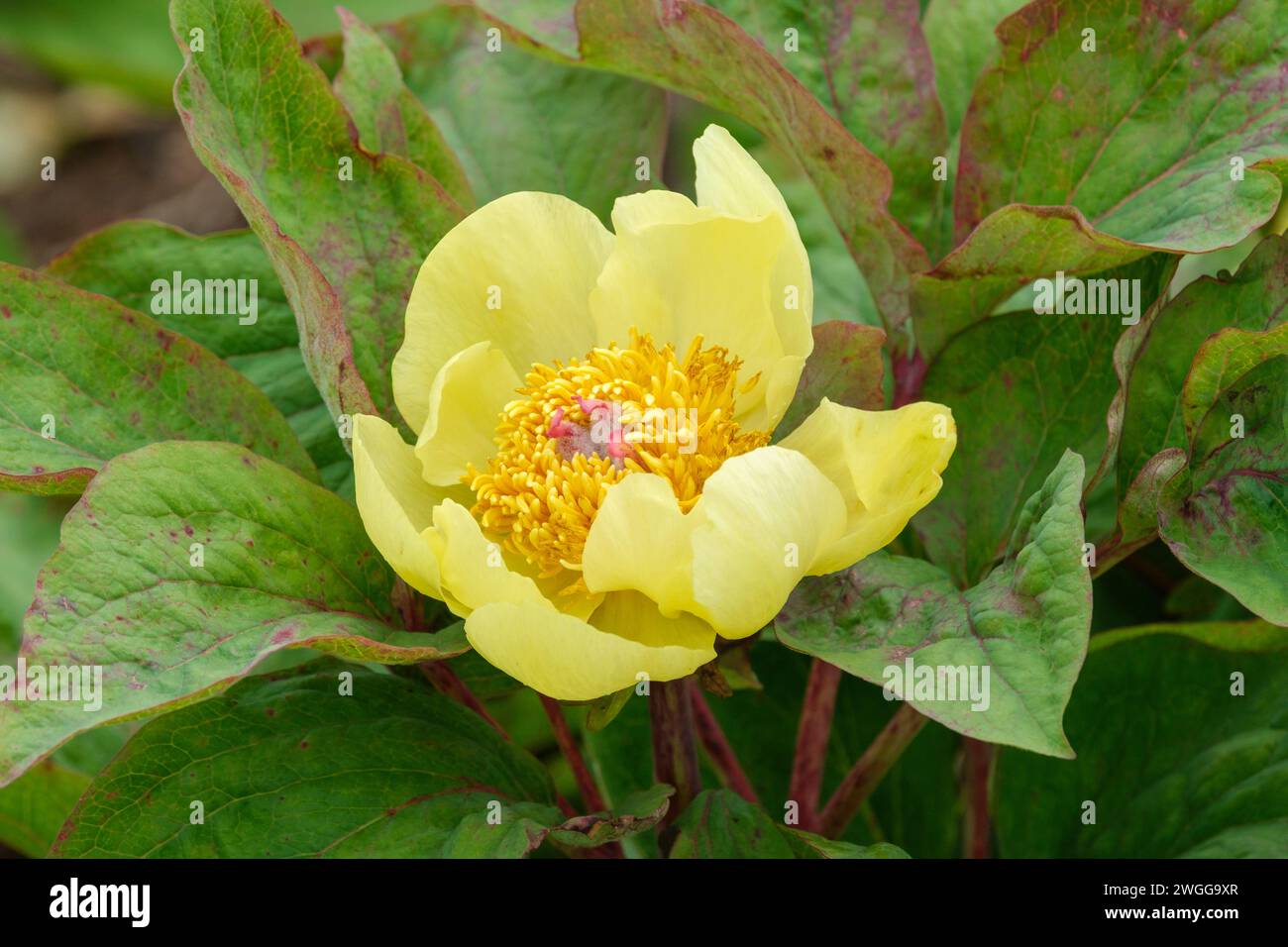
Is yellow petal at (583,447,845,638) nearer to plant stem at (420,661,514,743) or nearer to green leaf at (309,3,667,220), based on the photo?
plant stem at (420,661,514,743)

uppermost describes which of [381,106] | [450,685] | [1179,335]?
[381,106]

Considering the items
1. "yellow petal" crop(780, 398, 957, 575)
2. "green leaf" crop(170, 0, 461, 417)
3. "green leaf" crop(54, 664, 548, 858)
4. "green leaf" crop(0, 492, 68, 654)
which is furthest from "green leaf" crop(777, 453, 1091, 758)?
"green leaf" crop(0, 492, 68, 654)

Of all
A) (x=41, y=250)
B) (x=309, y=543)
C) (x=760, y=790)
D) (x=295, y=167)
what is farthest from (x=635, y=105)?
(x=41, y=250)

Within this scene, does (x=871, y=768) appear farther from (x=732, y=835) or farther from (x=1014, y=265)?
(x=1014, y=265)

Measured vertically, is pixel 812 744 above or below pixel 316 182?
below

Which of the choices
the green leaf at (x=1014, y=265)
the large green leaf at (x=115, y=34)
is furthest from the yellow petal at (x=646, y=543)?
the large green leaf at (x=115, y=34)

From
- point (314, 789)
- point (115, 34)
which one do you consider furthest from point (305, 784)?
point (115, 34)
